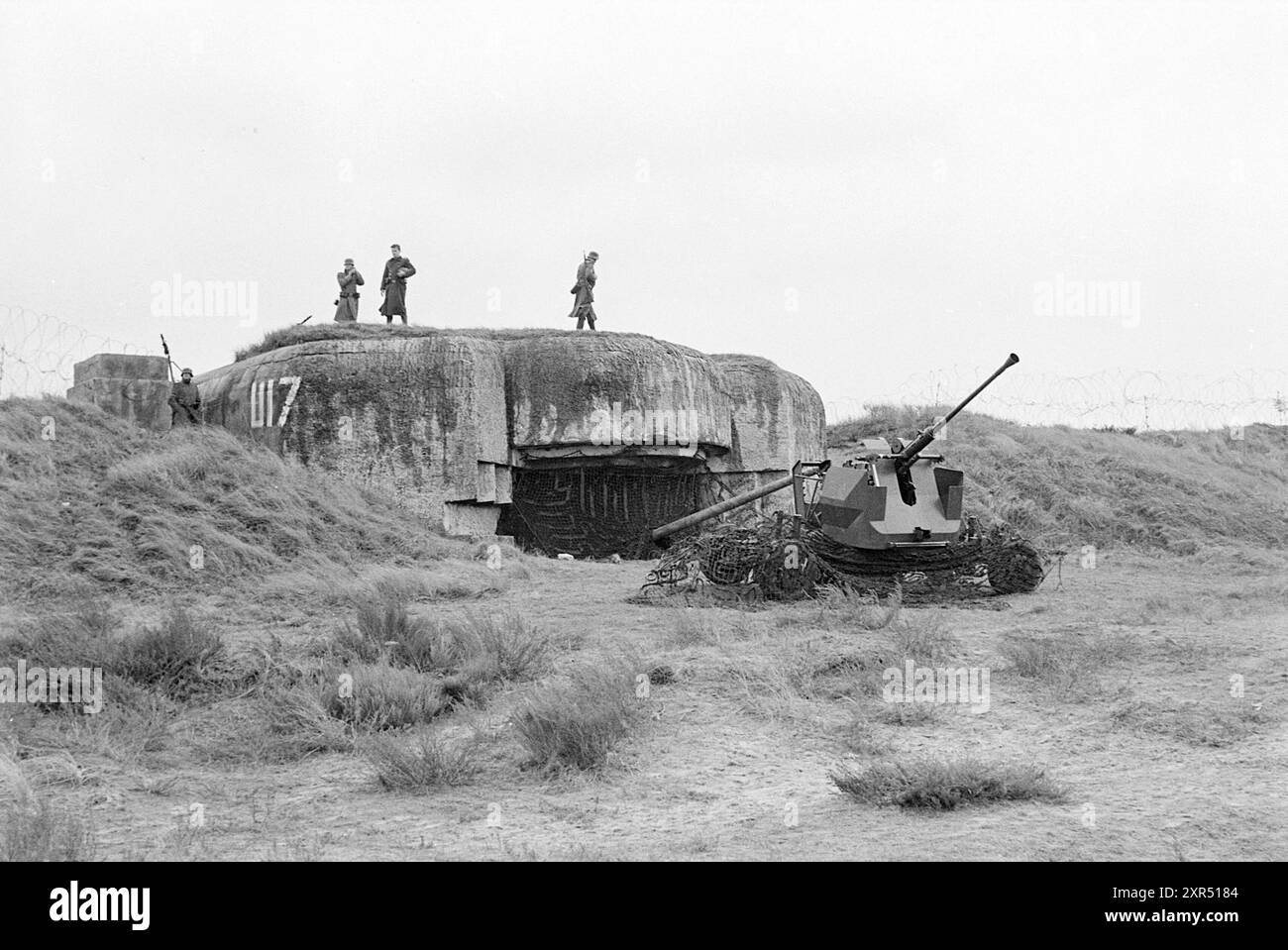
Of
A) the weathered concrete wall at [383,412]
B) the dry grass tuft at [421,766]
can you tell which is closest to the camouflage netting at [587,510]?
the weathered concrete wall at [383,412]

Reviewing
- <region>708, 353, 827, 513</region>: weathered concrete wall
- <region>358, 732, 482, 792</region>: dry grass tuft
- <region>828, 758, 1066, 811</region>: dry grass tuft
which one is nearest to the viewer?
<region>828, 758, 1066, 811</region>: dry grass tuft

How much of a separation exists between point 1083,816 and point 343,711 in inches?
160

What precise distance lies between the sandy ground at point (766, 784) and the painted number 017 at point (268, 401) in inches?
253

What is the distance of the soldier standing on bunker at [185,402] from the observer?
1611cm

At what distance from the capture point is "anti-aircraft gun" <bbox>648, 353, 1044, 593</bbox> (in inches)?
481

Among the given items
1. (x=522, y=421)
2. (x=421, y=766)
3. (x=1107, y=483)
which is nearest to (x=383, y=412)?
(x=522, y=421)

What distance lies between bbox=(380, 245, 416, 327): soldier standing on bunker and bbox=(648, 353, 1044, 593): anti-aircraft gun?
730cm

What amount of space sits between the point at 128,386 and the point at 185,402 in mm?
1663

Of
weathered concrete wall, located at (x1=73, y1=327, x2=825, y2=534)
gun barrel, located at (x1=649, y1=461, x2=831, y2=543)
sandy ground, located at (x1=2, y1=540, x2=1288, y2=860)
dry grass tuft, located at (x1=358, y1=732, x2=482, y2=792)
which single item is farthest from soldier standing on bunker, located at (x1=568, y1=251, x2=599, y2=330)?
dry grass tuft, located at (x1=358, y1=732, x2=482, y2=792)

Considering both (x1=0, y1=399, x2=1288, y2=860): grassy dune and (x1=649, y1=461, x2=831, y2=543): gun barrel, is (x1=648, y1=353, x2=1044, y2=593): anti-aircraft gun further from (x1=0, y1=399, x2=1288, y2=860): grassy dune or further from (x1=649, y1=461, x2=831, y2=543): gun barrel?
(x1=0, y1=399, x2=1288, y2=860): grassy dune

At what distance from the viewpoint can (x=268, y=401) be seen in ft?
53.0

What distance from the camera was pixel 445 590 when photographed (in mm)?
12492

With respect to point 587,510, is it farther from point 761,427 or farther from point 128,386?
point 128,386
